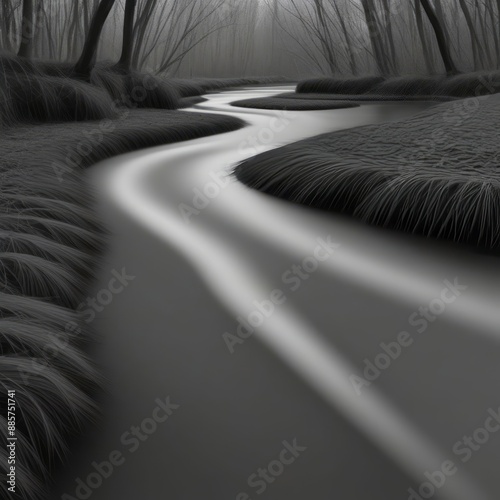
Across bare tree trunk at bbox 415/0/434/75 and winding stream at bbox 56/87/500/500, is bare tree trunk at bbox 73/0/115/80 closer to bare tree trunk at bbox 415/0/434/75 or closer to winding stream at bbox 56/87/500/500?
winding stream at bbox 56/87/500/500

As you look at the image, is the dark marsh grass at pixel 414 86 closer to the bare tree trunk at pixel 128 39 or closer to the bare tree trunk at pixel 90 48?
the bare tree trunk at pixel 128 39

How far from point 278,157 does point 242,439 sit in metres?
1.09

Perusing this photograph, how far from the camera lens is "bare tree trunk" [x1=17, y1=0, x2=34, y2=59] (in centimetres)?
284

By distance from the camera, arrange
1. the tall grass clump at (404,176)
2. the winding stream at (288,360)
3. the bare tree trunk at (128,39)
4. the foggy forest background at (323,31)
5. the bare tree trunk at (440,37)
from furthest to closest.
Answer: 1. the bare tree trunk at (440,37)
2. the foggy forest background at (323,31)
3. the bare tree trunk at (128,39)
4. the tall grass clump at (404,176)
5. the winding stream at (288,360)

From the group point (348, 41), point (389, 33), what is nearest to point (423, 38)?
point (389, 33)

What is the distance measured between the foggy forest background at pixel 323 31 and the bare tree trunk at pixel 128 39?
17 centimetres

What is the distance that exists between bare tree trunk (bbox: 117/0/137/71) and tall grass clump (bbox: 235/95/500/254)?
2.18 metres

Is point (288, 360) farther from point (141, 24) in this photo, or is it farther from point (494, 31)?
point (494, 31)

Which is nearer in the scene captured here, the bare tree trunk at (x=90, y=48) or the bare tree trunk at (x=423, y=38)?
the bare tree trunk at (x=90, y=48)

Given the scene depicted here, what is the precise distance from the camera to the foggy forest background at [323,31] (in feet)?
13.4

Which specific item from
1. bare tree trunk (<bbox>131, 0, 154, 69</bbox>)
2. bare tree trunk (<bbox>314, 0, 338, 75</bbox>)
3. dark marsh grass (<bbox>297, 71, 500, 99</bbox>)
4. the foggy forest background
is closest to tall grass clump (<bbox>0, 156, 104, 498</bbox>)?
the foggy forest background

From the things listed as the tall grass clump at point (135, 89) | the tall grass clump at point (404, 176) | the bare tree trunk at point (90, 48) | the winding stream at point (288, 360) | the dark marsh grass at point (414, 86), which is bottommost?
the dark marsh grass at point (414, 86)

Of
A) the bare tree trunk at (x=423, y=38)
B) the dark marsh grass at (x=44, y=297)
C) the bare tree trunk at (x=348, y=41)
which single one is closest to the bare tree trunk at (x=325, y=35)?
the bare tree trunk at (x=348, y=41)

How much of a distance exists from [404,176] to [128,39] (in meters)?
2.84
